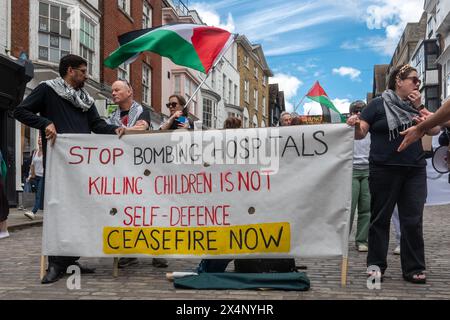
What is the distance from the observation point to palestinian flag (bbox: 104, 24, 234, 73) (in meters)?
5.55

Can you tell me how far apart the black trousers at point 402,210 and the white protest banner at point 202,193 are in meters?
0.50

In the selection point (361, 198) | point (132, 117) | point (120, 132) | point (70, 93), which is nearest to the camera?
point (120, 132)

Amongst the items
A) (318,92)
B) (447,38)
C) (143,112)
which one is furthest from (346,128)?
(447,38)

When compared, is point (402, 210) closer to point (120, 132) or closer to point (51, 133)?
point (120, 132)

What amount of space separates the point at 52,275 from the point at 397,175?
3160mm

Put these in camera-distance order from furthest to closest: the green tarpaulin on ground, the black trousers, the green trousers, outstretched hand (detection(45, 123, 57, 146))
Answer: the green trousers, outstretched hand (detection(45, 123, 57, 146)), the black trousers, the green tarpaulin on ground

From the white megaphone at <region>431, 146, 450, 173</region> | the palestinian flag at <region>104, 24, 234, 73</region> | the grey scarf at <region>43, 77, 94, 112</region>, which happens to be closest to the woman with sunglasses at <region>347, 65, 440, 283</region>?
the palestinian flag at <region>104, 24, 234, 73</region>

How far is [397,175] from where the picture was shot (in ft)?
14.7

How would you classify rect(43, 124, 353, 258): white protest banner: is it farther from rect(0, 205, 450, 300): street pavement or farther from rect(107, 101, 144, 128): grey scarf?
rect(107, 101, 144, 128): grey scarf

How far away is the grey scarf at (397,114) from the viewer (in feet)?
14.6

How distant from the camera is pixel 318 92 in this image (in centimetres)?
1403

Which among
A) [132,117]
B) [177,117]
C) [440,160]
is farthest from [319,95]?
[132,117]

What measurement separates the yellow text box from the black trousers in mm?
901

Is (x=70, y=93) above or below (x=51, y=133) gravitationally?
above
